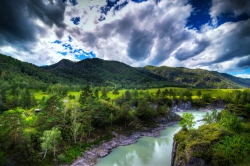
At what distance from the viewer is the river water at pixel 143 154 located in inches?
1543

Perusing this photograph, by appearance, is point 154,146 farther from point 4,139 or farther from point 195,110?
point 195,110

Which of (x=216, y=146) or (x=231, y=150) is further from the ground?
(x=231, y=150)

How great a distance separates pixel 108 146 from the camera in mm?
48594

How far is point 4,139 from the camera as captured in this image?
31516 millimetres

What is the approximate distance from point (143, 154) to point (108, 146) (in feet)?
39.6

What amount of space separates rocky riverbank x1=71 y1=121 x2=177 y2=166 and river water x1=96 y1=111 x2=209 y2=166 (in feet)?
5.45

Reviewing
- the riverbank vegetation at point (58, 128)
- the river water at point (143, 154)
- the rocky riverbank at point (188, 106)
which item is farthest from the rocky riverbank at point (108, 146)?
the rocky riverbank at point (188, 106)

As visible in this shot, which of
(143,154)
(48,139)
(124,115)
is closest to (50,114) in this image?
(48,139)

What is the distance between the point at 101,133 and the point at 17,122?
1116 inches

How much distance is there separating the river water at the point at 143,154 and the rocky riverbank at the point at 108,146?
1.66m

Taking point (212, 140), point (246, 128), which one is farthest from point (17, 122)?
point (246, 128)

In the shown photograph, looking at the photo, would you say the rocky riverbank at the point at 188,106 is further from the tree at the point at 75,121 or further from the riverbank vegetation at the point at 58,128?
the tree at the point at 75,121

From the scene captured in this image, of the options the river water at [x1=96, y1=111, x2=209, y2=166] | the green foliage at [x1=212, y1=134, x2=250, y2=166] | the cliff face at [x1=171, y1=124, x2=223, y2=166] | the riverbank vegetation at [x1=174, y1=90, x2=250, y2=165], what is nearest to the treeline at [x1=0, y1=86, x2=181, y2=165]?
the river water at [x1=96, y1=111, x2=209, y2=166]

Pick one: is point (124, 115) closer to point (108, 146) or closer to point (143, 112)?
point (143, 112)
